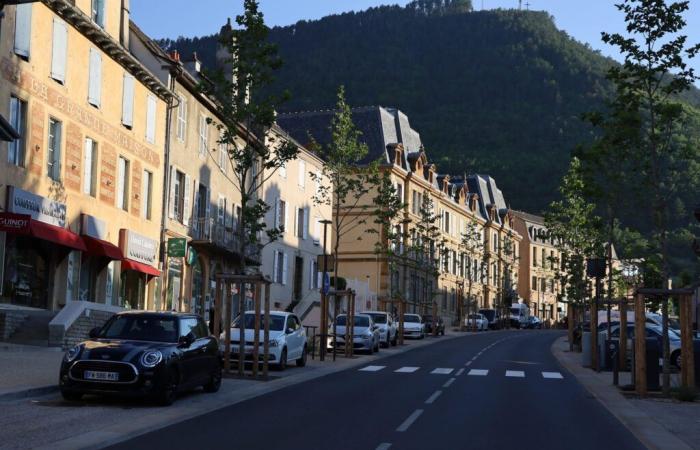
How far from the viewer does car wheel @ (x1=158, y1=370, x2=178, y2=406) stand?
15.6 m

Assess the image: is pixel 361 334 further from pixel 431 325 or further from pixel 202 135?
pixel 431 325

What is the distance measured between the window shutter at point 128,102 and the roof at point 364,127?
39176 mm

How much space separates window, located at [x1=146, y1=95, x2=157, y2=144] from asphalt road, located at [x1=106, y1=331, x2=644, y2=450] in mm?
15602

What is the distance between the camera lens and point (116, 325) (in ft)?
55.2

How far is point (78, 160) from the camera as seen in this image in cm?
3122

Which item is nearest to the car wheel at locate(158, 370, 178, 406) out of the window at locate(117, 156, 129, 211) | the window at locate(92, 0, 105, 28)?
the window at locate(117, 156, 129, 211)

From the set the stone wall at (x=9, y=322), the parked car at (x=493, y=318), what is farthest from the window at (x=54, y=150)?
the parked car at (x=493, y=318)

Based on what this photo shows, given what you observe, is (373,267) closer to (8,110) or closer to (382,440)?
(8,110)

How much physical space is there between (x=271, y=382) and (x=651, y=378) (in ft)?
28.4

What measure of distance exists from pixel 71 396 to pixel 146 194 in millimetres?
22457

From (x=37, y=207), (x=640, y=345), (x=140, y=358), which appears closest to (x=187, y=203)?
(x=37, y=207)

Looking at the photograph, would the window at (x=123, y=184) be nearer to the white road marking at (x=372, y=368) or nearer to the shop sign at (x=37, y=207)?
the shop sign at (x=37, y=207)

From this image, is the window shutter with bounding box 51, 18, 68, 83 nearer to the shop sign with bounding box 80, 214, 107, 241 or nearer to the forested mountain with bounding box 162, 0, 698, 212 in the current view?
the shop sign with bounding box 80, 214, 107, 241

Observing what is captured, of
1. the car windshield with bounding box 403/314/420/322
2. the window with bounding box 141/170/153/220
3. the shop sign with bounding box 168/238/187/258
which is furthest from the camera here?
the car windshield with bounding box 403/314/420/322
